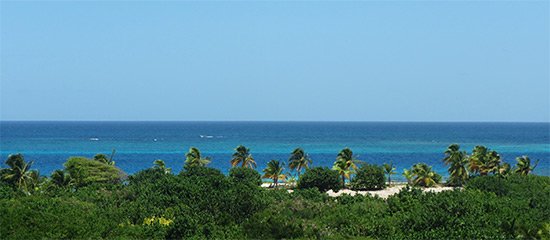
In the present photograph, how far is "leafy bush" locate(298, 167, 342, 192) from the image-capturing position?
58.8 meters

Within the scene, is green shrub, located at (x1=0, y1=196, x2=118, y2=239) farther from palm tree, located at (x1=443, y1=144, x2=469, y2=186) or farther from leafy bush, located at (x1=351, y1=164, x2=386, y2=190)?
palm tree, located at (x1=443, y1=144, x2=469, y2=186)

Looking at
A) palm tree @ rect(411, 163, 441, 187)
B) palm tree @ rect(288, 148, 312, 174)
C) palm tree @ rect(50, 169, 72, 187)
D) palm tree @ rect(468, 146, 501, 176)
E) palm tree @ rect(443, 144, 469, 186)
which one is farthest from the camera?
palm tree @ rect(288, 148, 312, 174)

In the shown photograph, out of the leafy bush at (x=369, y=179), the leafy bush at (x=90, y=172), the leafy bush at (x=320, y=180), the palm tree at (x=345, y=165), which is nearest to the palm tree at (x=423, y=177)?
the leafy bush at (x=369, y=179)

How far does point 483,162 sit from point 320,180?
21.2 m

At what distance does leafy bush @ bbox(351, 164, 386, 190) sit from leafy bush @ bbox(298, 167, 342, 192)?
359 cm

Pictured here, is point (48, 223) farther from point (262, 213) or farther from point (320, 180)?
point (320, 180)

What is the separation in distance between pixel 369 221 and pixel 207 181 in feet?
33.9

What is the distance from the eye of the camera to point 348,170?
66.5 meters

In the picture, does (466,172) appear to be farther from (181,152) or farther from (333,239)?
(181,152)

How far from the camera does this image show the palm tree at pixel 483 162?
224 ft

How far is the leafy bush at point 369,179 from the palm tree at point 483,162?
12.6m

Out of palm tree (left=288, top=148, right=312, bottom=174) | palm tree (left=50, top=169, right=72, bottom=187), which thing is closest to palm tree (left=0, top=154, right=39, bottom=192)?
palm tree (left=50, top=169, right=72, bottom=187)

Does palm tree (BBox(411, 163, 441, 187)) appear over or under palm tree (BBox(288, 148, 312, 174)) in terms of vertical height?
under

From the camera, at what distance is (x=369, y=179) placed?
205 feet
